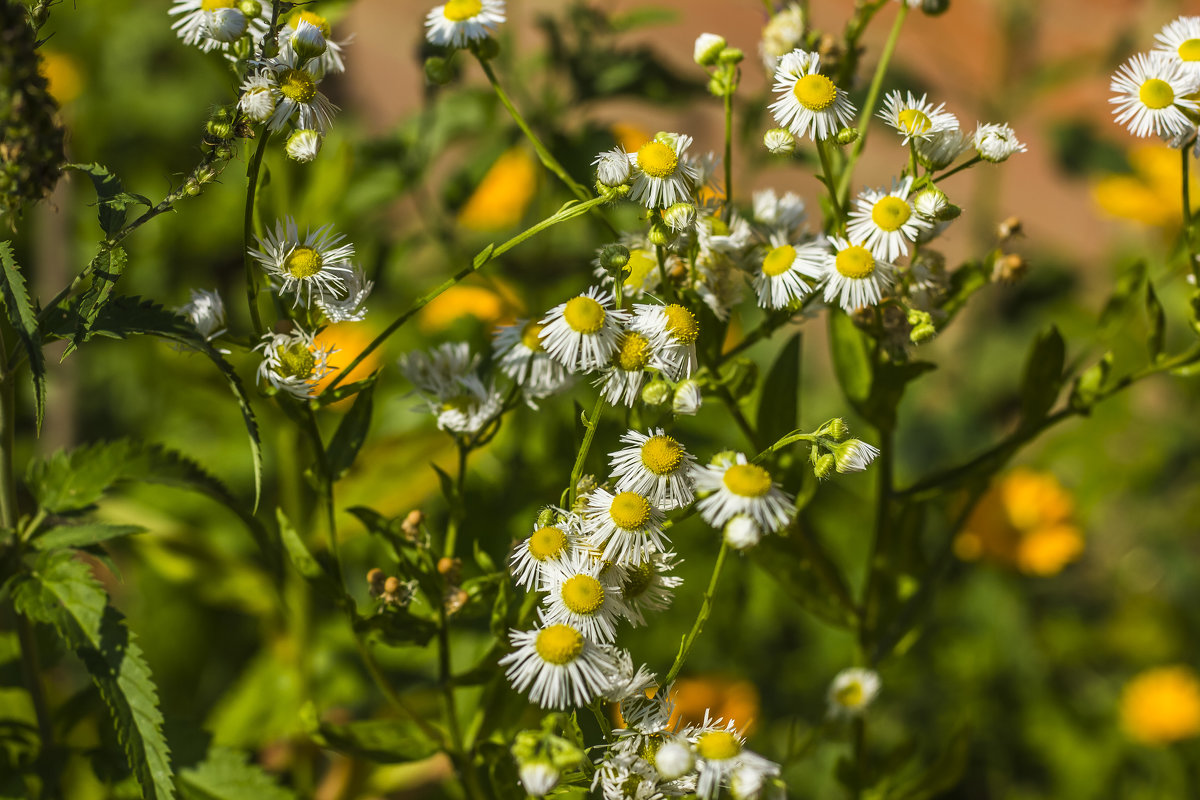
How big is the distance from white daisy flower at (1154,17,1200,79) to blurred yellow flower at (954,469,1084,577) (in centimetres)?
88

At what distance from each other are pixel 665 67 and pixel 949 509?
0.58 meters

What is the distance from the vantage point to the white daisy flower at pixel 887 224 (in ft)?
2.12

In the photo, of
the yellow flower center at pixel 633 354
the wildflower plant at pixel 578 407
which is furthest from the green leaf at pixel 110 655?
the yellow flower center at pixel 633 354

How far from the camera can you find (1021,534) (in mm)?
1522

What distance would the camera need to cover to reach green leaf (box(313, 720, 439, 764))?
75 cm

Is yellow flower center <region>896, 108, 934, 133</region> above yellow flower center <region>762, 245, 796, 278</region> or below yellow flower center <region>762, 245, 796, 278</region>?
above

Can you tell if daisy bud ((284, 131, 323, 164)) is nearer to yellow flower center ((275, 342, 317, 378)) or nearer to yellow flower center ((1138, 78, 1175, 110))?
yellow flower center ((275, 342, 317, 378))

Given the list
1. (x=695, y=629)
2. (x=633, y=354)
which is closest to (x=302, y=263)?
(x=633, y=354)

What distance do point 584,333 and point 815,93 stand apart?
21 centimetres

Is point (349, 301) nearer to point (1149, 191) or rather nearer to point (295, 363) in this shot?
point (295, 363)

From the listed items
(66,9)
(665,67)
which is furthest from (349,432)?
(66,9)

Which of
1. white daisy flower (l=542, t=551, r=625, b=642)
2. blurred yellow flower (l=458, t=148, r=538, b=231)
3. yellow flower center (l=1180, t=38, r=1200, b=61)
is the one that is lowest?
white daisy flower (l=542, t=551, r=625, b=642)

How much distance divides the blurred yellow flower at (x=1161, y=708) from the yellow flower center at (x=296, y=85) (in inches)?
61.8

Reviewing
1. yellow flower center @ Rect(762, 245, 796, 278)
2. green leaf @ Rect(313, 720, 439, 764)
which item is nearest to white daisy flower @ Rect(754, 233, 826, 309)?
yellow flower center @ Rect(762, 245, 796, 278)
